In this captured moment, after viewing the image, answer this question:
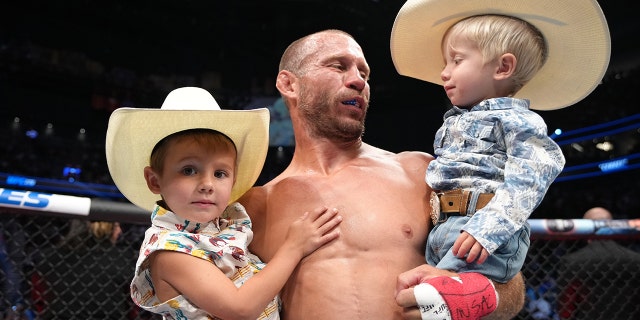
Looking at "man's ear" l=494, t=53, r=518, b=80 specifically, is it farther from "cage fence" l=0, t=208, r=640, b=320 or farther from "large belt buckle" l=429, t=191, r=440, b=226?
"cage fence" l=0, t=208, r=640, b=320

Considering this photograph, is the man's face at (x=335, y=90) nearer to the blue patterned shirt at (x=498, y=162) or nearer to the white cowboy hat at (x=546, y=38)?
the white cowboy hat at (x=546, y=38)

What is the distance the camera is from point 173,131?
1491 mm

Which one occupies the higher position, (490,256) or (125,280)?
(490,256)

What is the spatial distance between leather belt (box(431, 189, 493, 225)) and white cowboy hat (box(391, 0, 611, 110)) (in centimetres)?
47

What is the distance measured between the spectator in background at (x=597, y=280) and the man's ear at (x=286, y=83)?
1819mm

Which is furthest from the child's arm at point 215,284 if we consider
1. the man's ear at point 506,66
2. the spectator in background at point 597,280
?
the spectator in background at point 597,280

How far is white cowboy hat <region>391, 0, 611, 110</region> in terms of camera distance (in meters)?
1.53

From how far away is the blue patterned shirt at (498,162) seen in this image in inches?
51.9

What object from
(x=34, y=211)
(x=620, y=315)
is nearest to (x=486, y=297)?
(x=34, y=211)

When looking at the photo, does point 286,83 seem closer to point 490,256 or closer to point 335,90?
point 335,90

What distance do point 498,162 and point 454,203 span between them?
148 millimetres

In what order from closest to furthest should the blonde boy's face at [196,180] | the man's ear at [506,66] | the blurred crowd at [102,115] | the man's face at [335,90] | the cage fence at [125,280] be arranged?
the blonde boy's face at [196,180] → the man's ear at [506,66] → the man's face at [335,90] → the cage fence at [125,280] → the blurred crowd at [102,115]

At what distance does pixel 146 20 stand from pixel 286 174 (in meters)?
13.0

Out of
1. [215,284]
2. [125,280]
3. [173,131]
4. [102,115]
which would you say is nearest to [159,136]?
[173,131]
